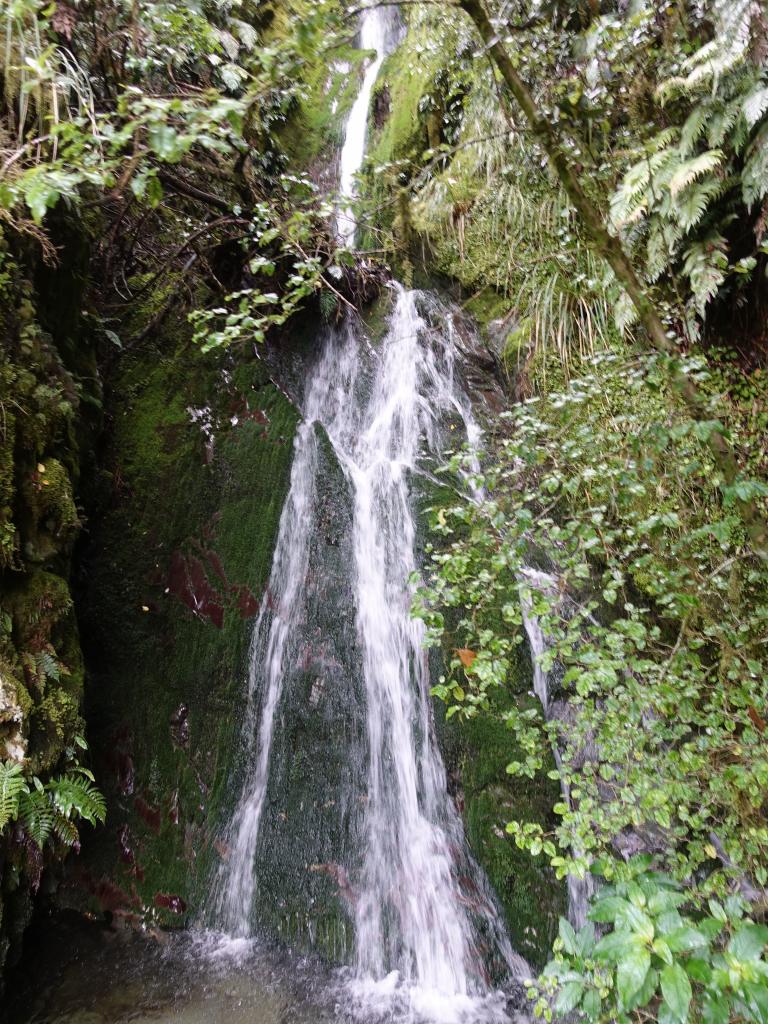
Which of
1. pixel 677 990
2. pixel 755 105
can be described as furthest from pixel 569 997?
pixel 755 105

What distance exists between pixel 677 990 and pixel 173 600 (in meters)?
3.43

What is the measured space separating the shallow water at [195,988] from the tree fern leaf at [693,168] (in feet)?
15.2

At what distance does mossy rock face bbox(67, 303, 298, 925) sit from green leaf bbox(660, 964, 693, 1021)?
2.70m

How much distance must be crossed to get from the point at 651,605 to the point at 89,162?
426 centimetres

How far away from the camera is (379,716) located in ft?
12.0

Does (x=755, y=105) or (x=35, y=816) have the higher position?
(x=755, y=105)

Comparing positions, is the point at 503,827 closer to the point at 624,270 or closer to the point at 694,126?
the point at 624,270

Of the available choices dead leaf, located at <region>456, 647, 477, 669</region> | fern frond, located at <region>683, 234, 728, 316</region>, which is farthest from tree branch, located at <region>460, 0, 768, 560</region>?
dead leaf, located at <region>456, 647, 477, 669</region>

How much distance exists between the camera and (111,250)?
4691 millimetres

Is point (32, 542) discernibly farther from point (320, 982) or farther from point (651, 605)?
point (651, 605)

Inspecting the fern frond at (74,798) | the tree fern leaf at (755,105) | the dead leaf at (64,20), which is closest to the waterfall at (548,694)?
the fern frond at (74,798)

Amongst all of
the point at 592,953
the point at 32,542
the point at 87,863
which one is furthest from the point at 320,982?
the point at 32,542

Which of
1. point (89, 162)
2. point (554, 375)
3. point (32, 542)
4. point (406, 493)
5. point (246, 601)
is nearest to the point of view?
point (89, 162)

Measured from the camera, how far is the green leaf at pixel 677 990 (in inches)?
56.2
